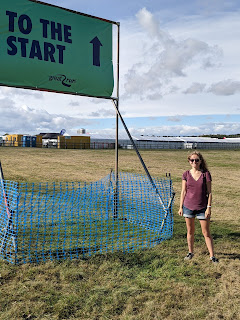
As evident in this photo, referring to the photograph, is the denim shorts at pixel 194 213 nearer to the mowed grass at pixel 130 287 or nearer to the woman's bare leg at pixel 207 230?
the woman's bare leg at pixel 207 230

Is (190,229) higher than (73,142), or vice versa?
(73,142)

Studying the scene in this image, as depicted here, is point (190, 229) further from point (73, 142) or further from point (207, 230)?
point (73, 142)

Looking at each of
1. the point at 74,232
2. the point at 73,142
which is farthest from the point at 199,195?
the point at 73,142

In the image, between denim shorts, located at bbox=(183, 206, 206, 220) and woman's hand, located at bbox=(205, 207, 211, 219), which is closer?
woman's hand, located at bbox=(205, 207, 211, 219)

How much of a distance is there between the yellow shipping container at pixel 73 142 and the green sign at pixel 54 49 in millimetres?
47926

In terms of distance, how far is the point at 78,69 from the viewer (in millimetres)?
7055

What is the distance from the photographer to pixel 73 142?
56.5 m

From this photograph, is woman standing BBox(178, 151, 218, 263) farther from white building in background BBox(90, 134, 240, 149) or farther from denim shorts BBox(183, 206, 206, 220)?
white building in background BBox(90, 134, 240, 149)

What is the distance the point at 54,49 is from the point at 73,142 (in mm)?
50350

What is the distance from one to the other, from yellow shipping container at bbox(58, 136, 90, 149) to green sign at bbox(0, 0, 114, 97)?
47.9 meters

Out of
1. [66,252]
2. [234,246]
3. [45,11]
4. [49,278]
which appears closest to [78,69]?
[45,11]

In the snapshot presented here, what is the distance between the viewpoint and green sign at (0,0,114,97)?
6.16 metres

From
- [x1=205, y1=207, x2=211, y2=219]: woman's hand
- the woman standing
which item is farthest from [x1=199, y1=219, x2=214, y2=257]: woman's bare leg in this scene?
[x1=205, y1=207, x2=211, y2=219]: woman's hand

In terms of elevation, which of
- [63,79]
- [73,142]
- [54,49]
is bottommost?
[73,142]
